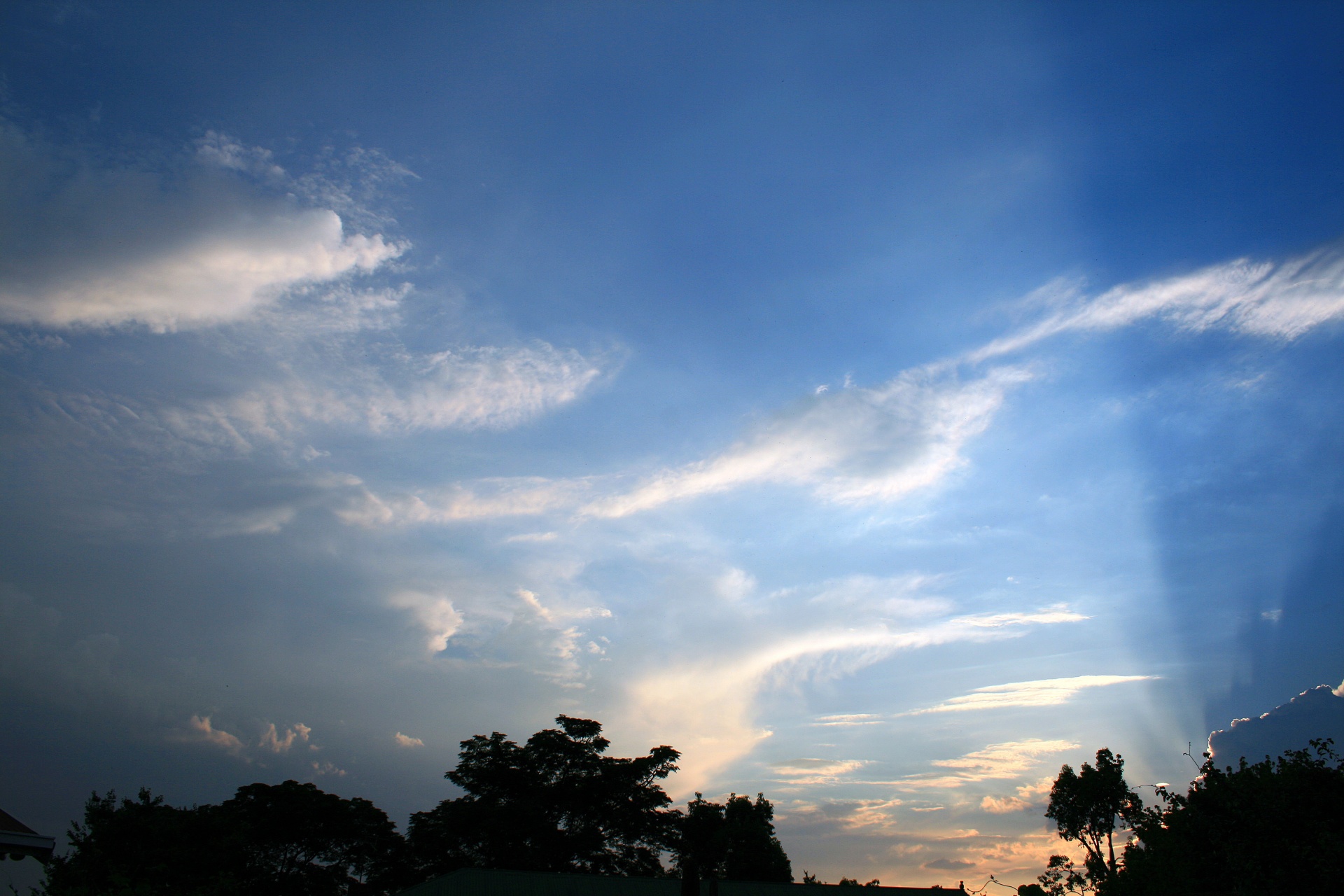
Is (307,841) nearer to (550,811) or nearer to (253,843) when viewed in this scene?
(253,843)

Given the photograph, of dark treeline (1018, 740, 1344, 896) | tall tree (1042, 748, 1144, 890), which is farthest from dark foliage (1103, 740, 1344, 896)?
tall tree (1042, 748, 1144, 890)

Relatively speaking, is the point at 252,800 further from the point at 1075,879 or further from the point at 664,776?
the point at 1075,879

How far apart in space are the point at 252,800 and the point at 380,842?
30.6 feet

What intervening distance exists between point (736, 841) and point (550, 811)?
21.2m

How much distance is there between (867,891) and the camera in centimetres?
3306

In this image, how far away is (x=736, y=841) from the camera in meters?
65.0

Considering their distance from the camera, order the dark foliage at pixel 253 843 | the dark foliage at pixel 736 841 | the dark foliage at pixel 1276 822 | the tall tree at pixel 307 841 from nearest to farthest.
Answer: the dark foliage at pixel 1276 822 → the dark foliage at pixel 253 843 → the tall tree at pixel 307 841 → the dark foliage at pixel 736 841

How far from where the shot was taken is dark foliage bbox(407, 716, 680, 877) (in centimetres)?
4984

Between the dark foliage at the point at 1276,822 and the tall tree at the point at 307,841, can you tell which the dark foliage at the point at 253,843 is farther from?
the dark foliage at the point at 1276,822

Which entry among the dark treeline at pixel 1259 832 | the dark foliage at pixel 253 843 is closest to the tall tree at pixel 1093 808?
the dark treeline at pixel 1259 832

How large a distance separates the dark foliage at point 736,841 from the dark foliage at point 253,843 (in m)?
24.5

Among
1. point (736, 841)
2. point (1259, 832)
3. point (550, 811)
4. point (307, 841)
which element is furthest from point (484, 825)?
point (1259, 832)

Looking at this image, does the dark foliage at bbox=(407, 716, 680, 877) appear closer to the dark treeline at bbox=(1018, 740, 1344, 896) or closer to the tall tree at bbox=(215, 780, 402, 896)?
the tall tree at bbox=(215, 780, 402, 896)

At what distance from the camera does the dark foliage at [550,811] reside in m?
49.8
